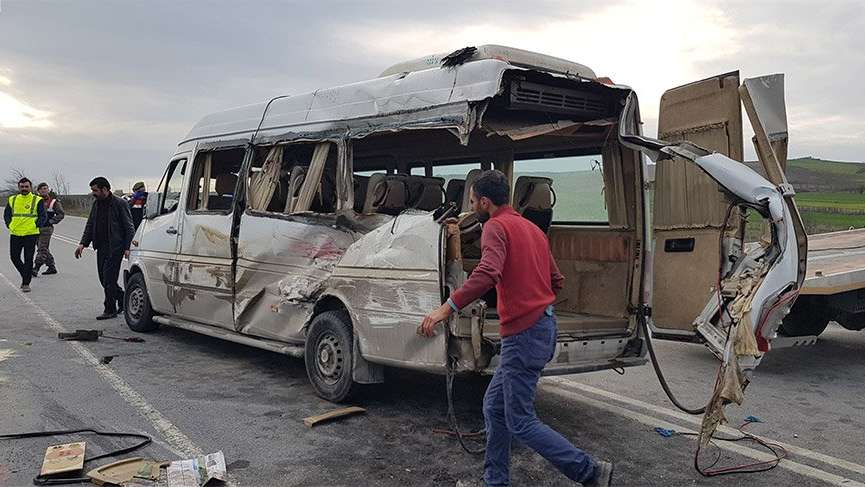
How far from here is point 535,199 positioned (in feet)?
20.5

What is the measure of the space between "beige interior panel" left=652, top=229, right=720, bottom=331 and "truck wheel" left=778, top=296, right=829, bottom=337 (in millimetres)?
2613

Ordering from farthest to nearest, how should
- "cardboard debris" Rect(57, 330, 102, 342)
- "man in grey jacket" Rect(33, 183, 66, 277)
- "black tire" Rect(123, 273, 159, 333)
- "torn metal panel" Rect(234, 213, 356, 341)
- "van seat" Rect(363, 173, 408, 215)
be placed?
"man in grey jacket" Rect(33, 183, 66, 277)
"black tire" Rect(123, 273, 159, 333)
"cardboard debris" Rect(57, 330, 102, 342)
"van seat" Rect(363, 173, 408, 215)
"torn metal panel" Rect(234, 213, 356, 341)

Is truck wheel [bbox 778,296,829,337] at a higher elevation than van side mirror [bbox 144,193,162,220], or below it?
below

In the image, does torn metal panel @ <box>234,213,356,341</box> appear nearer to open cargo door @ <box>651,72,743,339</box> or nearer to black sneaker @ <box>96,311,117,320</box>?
open cargo door @ <box>651,72,743,339</box>

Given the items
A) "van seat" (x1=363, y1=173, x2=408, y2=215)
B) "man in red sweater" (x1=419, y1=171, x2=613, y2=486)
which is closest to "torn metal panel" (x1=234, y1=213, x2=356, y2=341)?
"van seat" (x1=363, y1=173, x2=408, y2=215)

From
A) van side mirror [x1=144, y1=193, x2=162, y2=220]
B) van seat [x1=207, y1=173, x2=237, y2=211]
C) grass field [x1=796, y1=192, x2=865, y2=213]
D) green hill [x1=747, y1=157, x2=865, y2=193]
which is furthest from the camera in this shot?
green hill [x1=747, y1=157, x2=865, y2=193]

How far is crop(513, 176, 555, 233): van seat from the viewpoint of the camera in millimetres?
6230

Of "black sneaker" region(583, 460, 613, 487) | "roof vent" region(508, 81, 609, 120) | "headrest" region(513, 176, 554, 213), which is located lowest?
"black sneaker" region(583, 460, 613, 487)

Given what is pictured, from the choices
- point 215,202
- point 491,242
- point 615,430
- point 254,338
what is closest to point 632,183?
point 615,430

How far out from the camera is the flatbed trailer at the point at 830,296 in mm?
7203

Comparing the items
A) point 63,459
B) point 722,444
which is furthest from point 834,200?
point 63,459

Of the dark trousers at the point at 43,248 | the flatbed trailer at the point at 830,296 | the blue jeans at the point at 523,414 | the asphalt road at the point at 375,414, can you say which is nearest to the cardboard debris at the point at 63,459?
the asphalt road at the point at 375,414

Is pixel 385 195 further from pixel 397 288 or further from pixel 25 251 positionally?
pixel 25 251

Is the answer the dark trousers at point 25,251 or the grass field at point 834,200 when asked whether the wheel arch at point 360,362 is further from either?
the grass field at point 834,200
